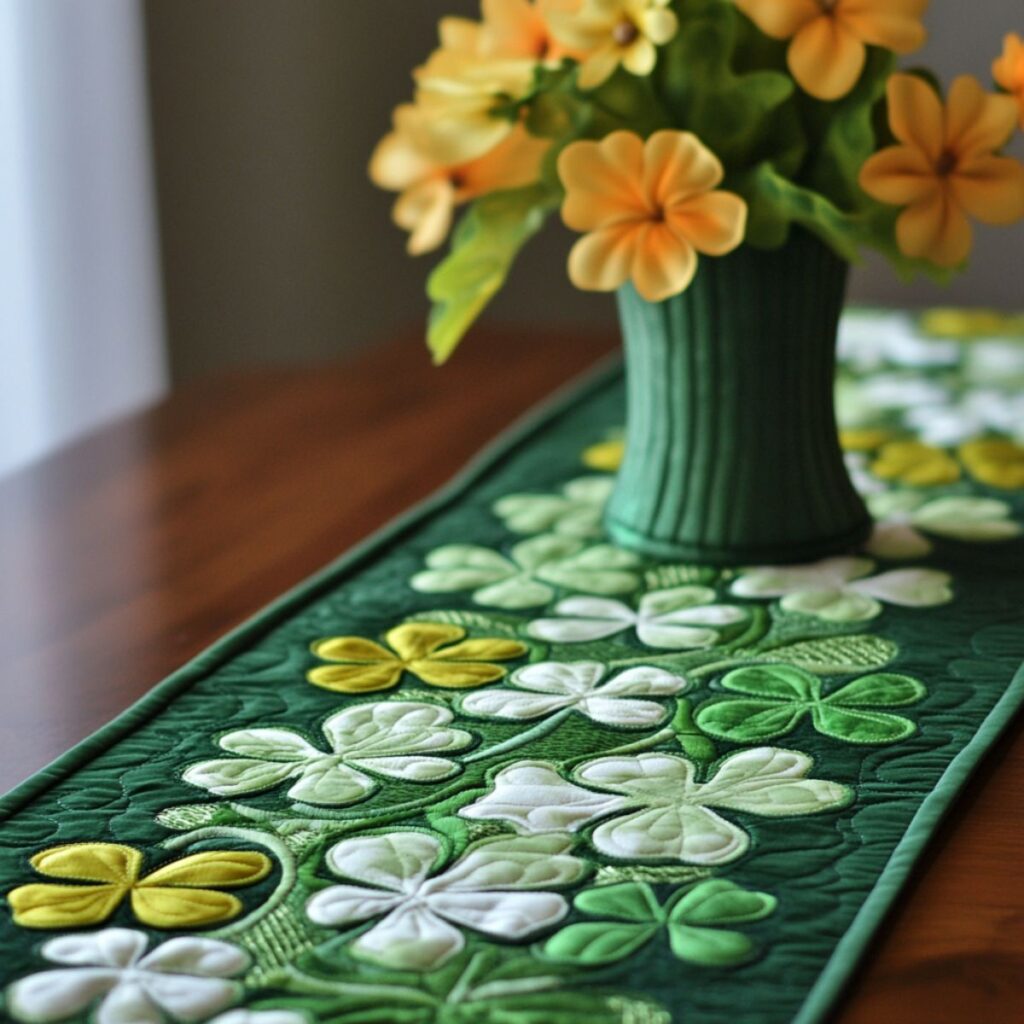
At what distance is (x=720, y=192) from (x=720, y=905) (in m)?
0.40

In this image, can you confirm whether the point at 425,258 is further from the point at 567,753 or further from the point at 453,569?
the point at 567,753

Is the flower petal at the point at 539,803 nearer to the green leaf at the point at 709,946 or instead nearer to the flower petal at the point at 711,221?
the green leaf at the point at 709,946

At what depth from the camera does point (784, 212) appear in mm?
853

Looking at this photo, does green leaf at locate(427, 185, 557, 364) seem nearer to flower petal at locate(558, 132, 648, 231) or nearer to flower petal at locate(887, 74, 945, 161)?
flower petal at locate(558, 132, 648, 231)

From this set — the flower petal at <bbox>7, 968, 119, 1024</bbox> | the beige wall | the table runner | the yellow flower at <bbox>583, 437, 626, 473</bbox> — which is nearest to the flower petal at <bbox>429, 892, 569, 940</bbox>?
the table runner

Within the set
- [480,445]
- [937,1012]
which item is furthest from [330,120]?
[937,1012]

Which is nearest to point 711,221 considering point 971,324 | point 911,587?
point 911,587

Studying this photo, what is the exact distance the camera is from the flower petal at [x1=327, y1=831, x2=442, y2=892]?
1.92 feet

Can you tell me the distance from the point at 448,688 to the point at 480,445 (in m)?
0.45

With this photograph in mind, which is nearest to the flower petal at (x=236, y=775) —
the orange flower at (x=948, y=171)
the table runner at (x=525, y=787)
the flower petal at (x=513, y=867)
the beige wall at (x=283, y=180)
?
the table runner at (x=525, y=787)

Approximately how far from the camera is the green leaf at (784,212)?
2.76 feet

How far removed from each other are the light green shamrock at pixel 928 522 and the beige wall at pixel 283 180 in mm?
776

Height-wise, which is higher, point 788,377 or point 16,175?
point 16,175

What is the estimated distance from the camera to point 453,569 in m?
0.94
